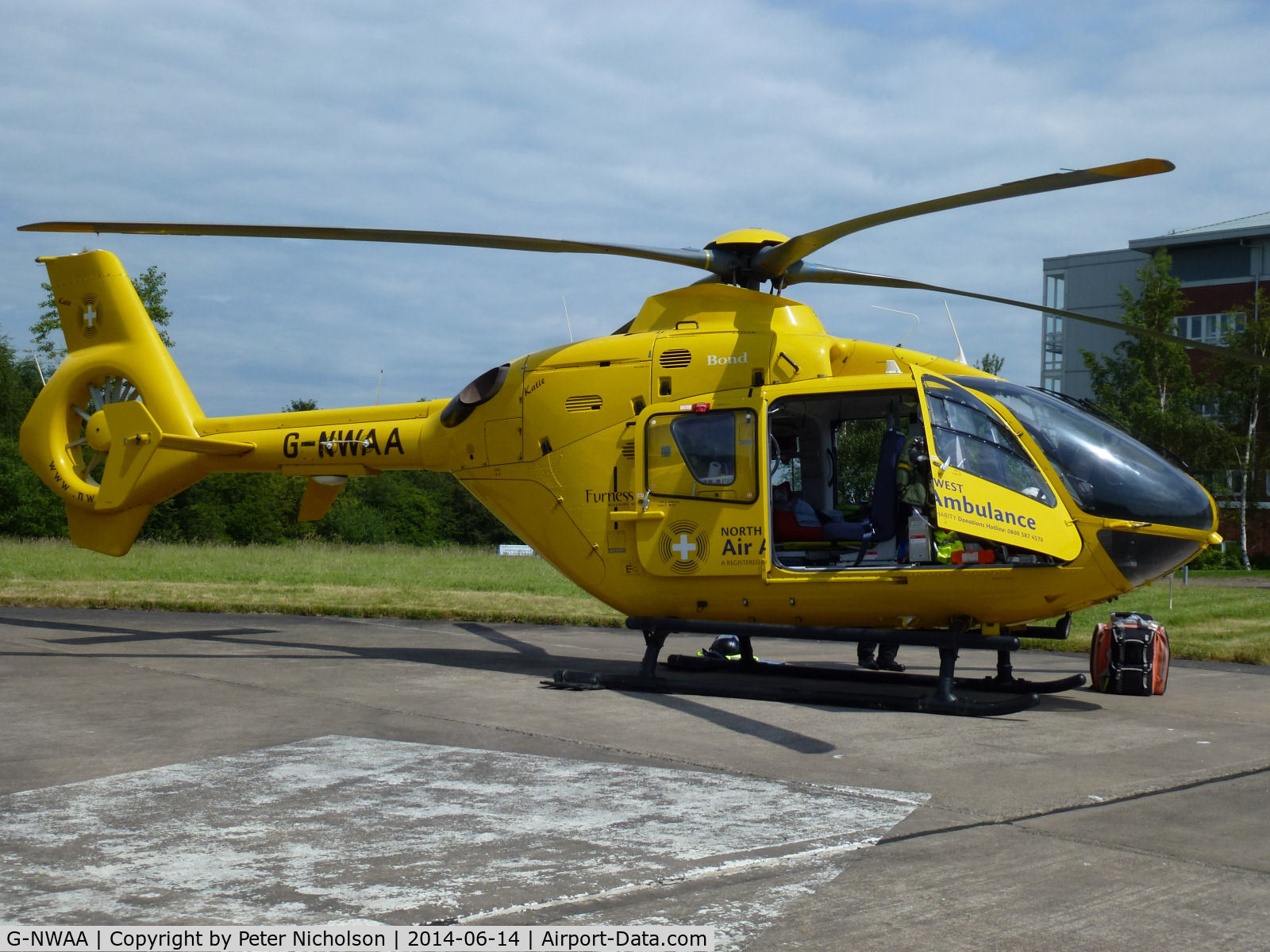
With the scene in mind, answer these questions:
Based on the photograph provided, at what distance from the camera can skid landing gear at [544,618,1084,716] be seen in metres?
8.43

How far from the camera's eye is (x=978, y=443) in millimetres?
8445

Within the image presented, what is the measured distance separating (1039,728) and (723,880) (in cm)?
430

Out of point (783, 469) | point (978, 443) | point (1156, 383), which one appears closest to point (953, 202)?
point (978, 443)

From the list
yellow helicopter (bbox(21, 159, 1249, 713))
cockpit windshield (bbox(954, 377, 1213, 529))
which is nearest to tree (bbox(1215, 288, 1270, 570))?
yellow helicopter (bbox(21, 159, 1249, 713))

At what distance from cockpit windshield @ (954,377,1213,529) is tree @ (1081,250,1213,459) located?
2882cm

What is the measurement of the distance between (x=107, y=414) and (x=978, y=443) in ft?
32.1

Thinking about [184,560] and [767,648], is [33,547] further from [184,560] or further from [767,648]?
[767,648]

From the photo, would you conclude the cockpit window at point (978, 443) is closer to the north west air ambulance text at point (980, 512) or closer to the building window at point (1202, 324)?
the north west air ambulance text at point (980, 512)

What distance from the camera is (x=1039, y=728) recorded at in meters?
7.74

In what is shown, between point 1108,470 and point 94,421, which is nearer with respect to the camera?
point 1108,470

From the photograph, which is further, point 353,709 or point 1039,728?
point 353,709

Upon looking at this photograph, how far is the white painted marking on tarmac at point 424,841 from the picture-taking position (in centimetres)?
389

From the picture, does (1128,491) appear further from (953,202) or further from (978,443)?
(953,202)

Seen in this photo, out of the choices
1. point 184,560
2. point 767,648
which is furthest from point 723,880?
point 184,560
